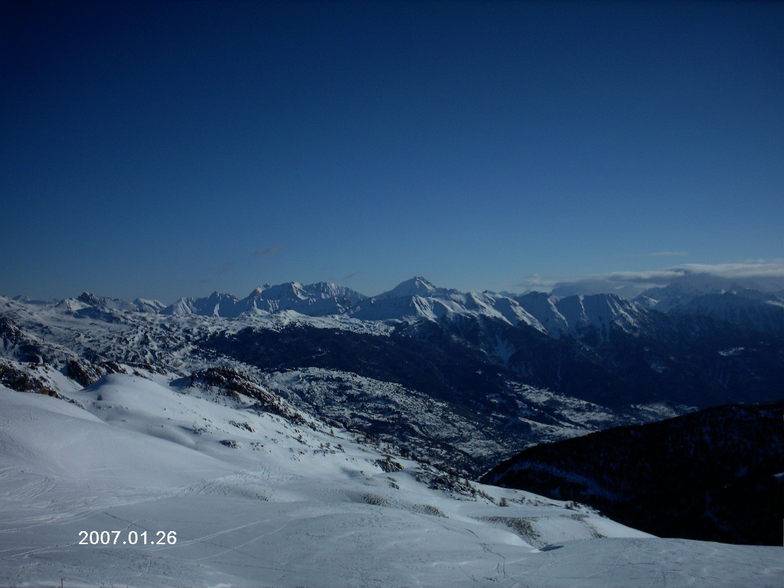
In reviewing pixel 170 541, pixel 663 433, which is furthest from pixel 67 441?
pixel 663 433

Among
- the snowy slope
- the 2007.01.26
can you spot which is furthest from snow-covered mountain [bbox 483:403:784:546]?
the 2007.01.26

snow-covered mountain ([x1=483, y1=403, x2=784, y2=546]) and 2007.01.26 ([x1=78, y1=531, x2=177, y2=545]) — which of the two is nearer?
2007.01.26 ([x1=78, y1=531, x2=177, y2=545])

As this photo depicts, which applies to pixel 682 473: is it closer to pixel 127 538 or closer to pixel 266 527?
pixel 266 527

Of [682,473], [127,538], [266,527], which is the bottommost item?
[682,473]

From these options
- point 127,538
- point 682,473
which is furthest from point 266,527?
point 682,473

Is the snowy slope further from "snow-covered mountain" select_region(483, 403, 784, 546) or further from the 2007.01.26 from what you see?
"snow-covered mountain" select_region(483, 403, 784, 546)

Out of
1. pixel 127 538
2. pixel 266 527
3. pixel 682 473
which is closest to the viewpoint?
pixel 127 538

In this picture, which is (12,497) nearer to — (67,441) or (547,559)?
(67,441)

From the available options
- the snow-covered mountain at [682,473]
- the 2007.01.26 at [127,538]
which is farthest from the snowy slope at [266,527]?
the snow-covered mountain at [682,473]

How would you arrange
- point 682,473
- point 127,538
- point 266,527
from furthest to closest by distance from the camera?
point 682,473
point 266,527
point 127,538
